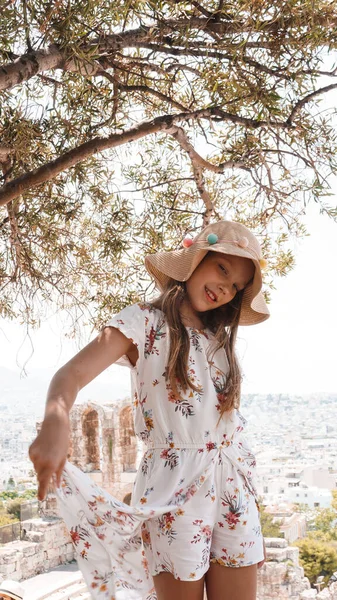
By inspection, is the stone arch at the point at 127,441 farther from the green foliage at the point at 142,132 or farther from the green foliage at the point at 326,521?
the green foliage at the point at 326,521

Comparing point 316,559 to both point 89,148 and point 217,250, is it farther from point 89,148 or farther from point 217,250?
point 217,250

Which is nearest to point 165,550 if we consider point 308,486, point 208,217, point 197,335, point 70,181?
point 197,335

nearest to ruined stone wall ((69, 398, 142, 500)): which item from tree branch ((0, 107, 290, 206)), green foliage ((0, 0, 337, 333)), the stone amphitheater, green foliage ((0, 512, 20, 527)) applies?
the stone amphitheater

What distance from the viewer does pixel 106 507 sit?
6.13 feet

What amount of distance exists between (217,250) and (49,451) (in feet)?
2.60

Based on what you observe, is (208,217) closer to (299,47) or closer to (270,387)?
(299,47)

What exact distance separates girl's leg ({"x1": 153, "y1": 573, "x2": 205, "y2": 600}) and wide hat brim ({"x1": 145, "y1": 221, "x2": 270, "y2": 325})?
32.6 inches

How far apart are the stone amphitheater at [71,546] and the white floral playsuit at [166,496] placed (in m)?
10.4

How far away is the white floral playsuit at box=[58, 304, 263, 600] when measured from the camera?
187 cm

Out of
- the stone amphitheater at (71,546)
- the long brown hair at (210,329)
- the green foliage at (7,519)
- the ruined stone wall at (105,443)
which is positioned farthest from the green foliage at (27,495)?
the long brown hair at (210,329)

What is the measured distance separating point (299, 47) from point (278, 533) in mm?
20634

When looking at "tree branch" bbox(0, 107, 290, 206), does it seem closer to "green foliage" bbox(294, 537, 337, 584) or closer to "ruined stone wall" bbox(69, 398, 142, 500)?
"ruined stone wall" bbox(69, 398, 142, 500)

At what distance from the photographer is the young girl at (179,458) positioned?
186 centimetres

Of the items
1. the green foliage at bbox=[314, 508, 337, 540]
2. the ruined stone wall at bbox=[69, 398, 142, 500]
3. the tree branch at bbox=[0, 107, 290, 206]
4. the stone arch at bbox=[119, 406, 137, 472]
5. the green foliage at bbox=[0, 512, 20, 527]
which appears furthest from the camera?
the green foliage at bbox=[314, 508, 337, 540]
